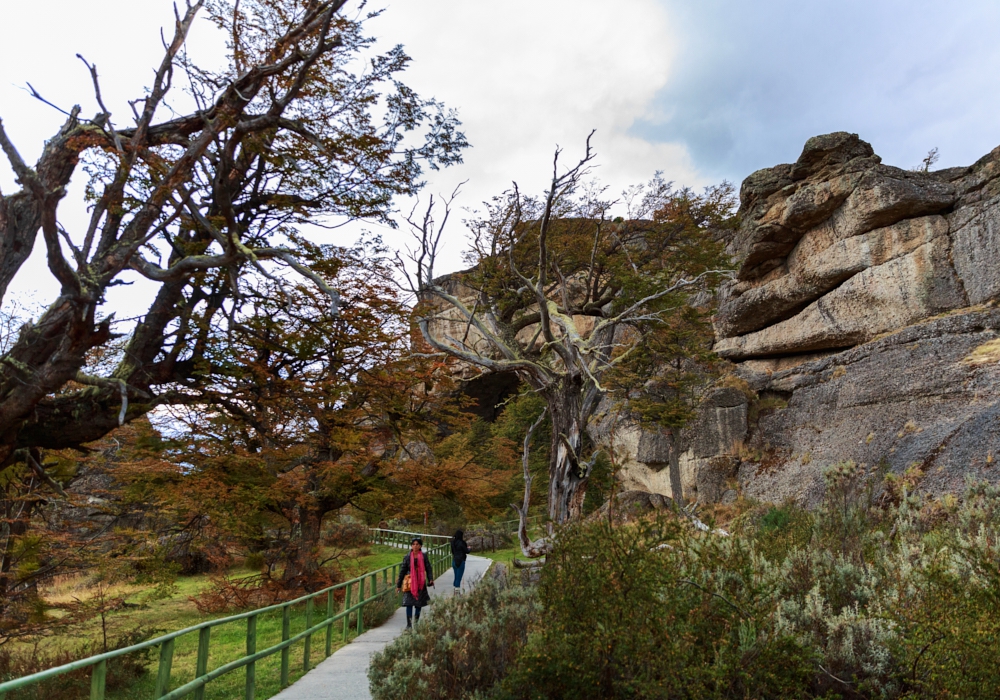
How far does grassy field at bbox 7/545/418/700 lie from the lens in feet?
24.2

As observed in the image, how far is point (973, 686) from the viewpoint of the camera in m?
3.45

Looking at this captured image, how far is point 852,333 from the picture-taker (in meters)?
21.6

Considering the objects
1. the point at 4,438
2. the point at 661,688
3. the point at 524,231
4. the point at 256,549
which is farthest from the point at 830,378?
the point at 4,438

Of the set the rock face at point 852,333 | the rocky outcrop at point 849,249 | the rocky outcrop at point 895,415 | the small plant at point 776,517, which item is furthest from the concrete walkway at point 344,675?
the rocky outcrop at point 849,249

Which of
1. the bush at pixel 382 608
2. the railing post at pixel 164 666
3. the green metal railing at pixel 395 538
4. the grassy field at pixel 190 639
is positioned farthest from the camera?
the green metal railing at pixel 395 538

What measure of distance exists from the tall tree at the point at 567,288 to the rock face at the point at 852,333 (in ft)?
15.8

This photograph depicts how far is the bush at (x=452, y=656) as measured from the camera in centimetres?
542

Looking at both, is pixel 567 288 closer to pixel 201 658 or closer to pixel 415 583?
pixel 415 583

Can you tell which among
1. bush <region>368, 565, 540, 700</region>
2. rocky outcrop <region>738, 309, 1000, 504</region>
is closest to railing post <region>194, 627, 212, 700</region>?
bush <region>368, 565, 540, 700</region>

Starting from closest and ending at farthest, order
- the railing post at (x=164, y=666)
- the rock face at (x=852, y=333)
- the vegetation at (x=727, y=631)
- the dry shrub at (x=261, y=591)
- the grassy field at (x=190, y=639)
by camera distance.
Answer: the vegetation at (x=727, y=631), the railing post at (x=164, y=666), the grassy field at (x=190, y=639), the dry shrub at (x=261, y=591), the rock face at (x=852, y=333)

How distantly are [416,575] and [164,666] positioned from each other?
555cm

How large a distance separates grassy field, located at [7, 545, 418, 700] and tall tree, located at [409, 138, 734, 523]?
434cm

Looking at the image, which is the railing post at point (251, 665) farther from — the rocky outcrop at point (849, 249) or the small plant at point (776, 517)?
the rocky outcrop at point (849, 249)

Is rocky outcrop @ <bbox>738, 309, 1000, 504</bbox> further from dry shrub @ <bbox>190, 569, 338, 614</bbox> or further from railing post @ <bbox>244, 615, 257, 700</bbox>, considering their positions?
dry shrub @ <bbox>190, 569, 338, 614</bbox>
